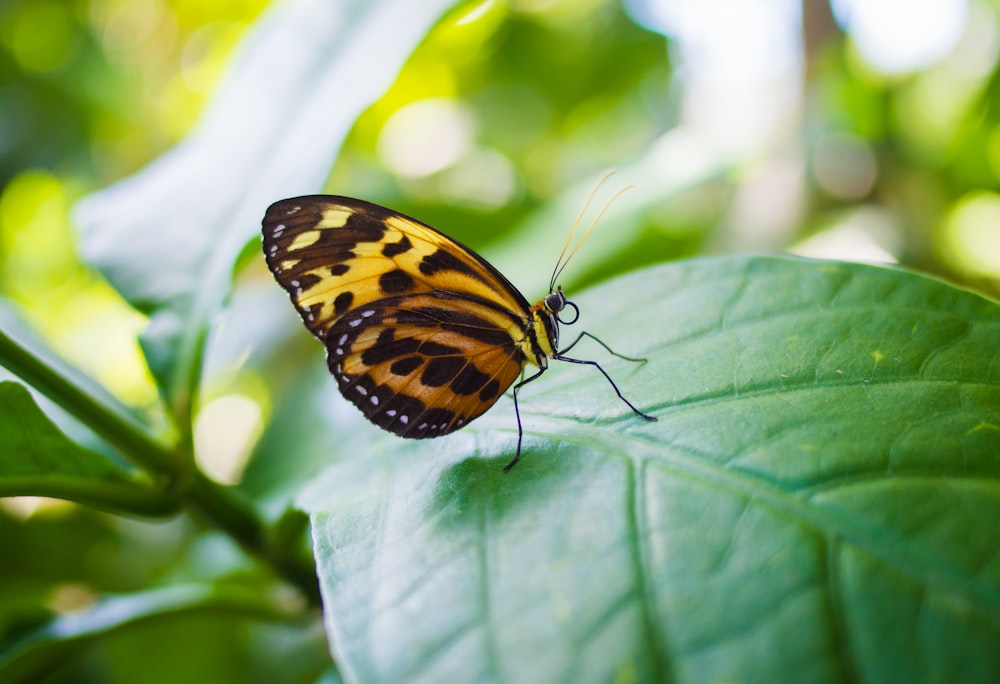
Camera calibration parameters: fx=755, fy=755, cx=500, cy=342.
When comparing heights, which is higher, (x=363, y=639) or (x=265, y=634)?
(x=363, y=639)

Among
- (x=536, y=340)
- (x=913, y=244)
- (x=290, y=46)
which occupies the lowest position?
(x=913, y=244)

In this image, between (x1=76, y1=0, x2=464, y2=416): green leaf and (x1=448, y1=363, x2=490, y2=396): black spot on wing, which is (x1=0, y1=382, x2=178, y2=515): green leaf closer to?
(x1=76, y1=0, x2=464, y2=416): green leaf

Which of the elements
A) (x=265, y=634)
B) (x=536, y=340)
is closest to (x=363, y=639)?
(x=536, y=340)

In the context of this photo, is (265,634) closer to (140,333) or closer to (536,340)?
(140,333)

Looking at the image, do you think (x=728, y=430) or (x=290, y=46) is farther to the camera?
(x=290, y=46)

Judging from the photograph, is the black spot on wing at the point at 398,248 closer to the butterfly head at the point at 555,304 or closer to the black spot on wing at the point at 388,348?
the black spot on wing at the point at 388,348

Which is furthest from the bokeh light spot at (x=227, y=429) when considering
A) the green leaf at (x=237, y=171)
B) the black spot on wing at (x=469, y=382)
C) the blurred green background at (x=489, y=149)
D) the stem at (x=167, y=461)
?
the black spot on wing at (x=469, y=382)
